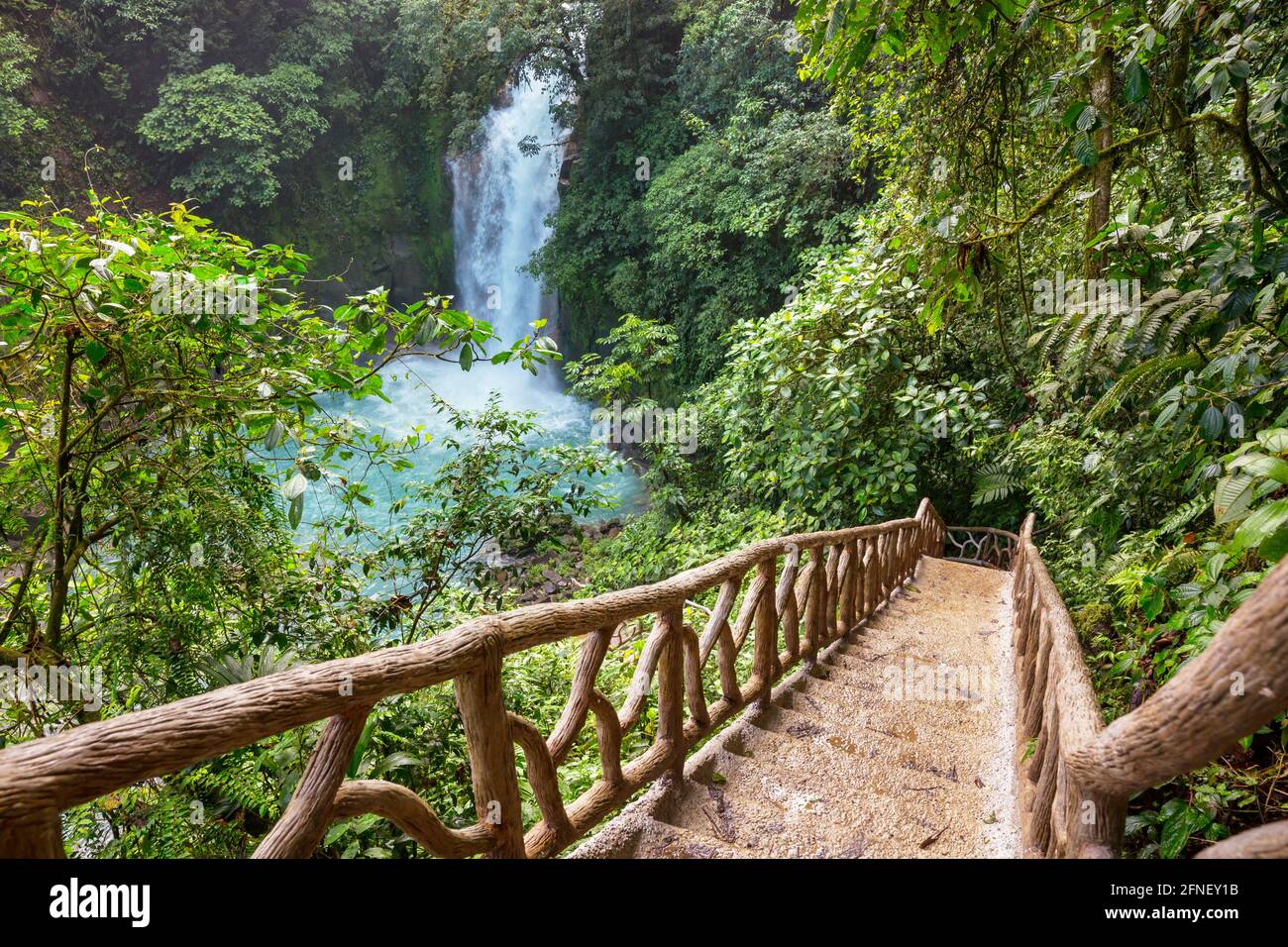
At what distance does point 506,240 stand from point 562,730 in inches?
855

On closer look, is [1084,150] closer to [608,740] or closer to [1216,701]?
[1216,701]

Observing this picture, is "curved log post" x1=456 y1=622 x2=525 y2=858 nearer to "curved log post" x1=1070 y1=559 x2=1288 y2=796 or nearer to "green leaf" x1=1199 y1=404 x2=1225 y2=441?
"curved log post" x1=1070 y1=559 x2=1288 y2=796

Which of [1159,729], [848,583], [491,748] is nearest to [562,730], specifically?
[491,748]

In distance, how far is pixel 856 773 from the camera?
3.06 meters

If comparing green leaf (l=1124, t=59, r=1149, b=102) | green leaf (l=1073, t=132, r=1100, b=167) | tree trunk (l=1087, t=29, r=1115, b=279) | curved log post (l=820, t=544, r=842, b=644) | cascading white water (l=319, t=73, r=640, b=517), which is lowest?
curved log post (l=820, t=544, r=842, b=644)

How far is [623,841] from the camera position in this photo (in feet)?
7.45

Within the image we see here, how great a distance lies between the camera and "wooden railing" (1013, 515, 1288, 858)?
3.03 ft

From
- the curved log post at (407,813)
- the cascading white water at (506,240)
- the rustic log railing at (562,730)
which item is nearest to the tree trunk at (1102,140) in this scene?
the rustic log railing at (562,730)

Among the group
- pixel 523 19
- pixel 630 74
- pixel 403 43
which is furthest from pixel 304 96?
pixel 630 74

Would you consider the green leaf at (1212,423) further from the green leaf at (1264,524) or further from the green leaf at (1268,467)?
the green leaf at (1264,524)

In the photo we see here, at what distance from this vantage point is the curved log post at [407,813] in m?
1.38

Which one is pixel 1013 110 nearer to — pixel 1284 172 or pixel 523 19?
pixel 1284 172

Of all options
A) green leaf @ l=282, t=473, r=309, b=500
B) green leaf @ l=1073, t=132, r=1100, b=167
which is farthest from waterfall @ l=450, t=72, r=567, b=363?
green leaf @ l=282, t=473, r=309, b=500

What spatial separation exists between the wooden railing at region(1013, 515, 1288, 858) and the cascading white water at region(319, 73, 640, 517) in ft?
58.7
